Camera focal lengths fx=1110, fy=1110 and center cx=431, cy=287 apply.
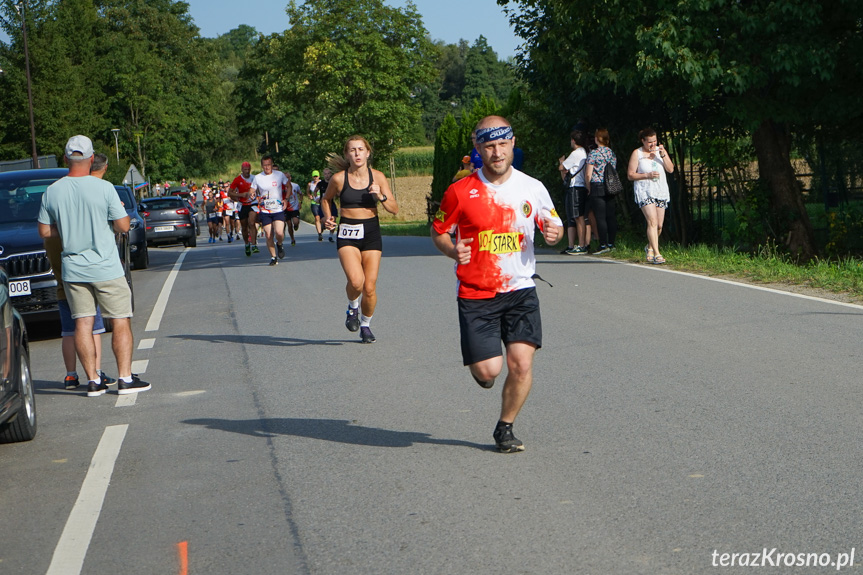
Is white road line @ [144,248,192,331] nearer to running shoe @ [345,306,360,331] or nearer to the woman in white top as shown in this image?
running shoe @ [345,306,360,331]

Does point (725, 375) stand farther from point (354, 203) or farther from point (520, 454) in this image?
point (354, 203)

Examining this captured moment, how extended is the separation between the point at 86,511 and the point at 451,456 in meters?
1.85

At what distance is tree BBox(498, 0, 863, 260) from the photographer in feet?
50.9

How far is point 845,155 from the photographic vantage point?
19.0 m

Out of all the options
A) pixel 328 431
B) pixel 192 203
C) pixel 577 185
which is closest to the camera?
pixel 328 431

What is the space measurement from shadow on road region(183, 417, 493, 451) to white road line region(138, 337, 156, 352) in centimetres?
376

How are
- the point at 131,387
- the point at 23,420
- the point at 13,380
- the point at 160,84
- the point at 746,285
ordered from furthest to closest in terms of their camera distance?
the point at 160,84, the point at 746,285, the point at 131,387, the point at 23,420, the point at 13,380

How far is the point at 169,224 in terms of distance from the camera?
33.4m

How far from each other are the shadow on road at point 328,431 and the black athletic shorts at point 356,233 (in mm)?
3323

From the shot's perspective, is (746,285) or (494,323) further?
(746,285)

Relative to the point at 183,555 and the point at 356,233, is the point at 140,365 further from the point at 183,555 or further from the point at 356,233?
the point at 183,555

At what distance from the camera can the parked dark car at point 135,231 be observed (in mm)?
19403

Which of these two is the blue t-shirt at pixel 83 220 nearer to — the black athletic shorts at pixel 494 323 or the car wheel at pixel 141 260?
the black athletic shorts at pixel 494 323

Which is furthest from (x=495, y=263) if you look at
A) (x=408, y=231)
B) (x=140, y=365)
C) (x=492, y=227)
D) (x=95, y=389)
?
(x=408, y=231)
